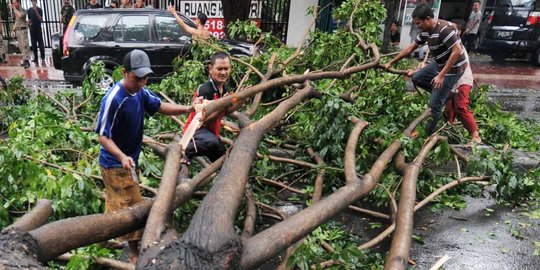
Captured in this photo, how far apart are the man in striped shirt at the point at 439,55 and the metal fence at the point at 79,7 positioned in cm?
916

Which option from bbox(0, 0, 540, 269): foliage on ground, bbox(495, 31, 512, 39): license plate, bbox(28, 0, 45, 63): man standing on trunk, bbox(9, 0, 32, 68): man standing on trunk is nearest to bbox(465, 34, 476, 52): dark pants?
bbox(495, 31, 512, 39): license plate

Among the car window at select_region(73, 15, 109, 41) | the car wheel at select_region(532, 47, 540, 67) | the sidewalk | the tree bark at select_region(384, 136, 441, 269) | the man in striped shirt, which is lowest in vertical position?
the sidewalk

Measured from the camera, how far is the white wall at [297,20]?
44.6 feet

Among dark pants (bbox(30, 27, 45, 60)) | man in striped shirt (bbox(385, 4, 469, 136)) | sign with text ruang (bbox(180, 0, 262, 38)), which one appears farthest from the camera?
sign with text ruang (bbox(180, 0, 262, 38))

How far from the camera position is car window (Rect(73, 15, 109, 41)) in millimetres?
8539

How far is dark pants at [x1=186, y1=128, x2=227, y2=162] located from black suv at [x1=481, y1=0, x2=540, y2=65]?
42.5ft

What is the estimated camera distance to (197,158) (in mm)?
3924

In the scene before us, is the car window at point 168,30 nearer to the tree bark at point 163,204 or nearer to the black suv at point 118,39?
the black suv at point 118,39

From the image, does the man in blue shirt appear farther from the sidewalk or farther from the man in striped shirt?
the sidewalk

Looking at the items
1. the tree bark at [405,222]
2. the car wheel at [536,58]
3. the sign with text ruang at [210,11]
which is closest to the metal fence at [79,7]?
the sign with text ruang at [210,11]

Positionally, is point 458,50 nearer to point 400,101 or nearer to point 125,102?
point 400,101

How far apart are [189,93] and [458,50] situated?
10.3 ft

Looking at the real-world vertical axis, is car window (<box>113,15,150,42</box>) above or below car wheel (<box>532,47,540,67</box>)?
above

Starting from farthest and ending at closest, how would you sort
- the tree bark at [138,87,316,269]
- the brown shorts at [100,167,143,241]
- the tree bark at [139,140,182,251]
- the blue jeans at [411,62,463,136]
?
the blue jeans at [411,62,463,136] < the brown shorts at [100,167,143,241] < the tree bark at [139,140,182,251] < the tree bark at [138,87,316,269]
